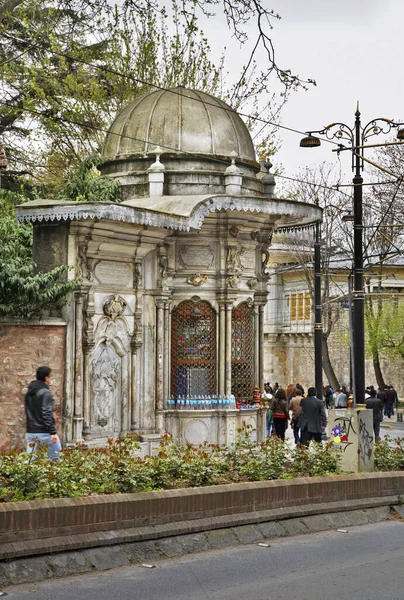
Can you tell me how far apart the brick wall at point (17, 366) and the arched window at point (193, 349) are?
3.66 metres

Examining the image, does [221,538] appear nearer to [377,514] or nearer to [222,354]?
[377,514]

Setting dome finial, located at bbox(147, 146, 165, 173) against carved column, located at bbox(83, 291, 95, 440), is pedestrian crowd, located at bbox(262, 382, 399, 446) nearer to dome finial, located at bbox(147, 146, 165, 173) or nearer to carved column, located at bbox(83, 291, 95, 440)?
carved column, located at bbox(83, 291, 95, 440)

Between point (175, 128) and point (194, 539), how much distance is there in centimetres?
999

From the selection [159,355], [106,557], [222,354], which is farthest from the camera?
[222,354]

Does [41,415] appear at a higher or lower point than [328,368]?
lower

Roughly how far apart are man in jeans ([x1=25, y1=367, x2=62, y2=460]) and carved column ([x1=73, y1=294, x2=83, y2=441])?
11.4 ft

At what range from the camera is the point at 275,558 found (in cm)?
1071

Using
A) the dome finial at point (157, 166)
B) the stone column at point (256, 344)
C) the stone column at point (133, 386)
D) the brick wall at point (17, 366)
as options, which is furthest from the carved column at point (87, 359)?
the stone column at point (256, 344)

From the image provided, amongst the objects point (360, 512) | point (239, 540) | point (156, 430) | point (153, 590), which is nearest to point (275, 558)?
point (239, 540)

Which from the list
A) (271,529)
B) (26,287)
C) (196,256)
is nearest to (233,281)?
(196,256)

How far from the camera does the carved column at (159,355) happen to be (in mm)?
18281

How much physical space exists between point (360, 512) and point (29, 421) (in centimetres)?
435

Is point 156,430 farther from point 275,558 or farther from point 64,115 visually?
point 64,115

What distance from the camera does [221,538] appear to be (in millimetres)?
11312
